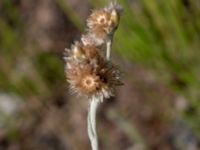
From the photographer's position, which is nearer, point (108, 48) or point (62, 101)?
point (108, 48)

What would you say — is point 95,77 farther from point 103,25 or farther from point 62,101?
point 62,101

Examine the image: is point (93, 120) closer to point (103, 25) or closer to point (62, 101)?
point (103, 25)

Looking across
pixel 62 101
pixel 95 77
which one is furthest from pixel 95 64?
pixel 62 101

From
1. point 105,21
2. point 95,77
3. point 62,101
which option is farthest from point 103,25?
point 62,101

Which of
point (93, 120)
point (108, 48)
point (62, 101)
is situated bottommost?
point (93, 120)

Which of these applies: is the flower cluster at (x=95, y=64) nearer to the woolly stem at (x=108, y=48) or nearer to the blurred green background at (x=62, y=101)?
the woolly stem at (x=108, y=48)

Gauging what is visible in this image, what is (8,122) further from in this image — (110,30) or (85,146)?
(110,30)

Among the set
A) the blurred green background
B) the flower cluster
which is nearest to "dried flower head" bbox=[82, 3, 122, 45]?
the flower cluster

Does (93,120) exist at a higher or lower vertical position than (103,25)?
lower

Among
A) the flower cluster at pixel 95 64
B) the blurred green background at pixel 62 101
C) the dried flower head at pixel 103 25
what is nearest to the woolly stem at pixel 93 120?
the flower cluster at pixel 95 64
